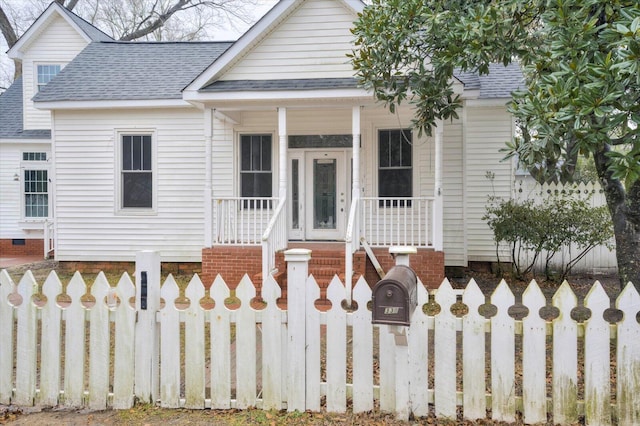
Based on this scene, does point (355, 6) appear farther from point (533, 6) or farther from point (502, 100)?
point (533, 6)

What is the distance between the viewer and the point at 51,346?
12.2 feet

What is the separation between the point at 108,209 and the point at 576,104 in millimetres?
10656

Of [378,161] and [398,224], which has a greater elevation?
[378,161]

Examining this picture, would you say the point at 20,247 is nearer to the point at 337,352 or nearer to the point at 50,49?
the point at 50,49

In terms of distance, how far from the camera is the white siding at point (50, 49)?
13.6m

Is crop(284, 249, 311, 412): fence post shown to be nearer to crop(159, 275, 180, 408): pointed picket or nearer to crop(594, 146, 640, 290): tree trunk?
crop(159, 275, 180, 408): pointed picket

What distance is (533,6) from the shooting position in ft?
16.1

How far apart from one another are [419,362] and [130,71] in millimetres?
11421

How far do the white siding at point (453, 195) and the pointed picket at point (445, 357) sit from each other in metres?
7.20

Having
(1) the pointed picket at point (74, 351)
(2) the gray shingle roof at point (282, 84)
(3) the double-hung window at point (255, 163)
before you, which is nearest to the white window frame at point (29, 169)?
(3) the double-hung window at point (255, 163)

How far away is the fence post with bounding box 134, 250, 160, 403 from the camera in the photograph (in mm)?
3625

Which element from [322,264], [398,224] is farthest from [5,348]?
[398,224]

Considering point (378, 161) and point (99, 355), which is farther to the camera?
point (378, 161)

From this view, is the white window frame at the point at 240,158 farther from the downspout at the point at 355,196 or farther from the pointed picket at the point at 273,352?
the pointed picket at the point at 273,352
